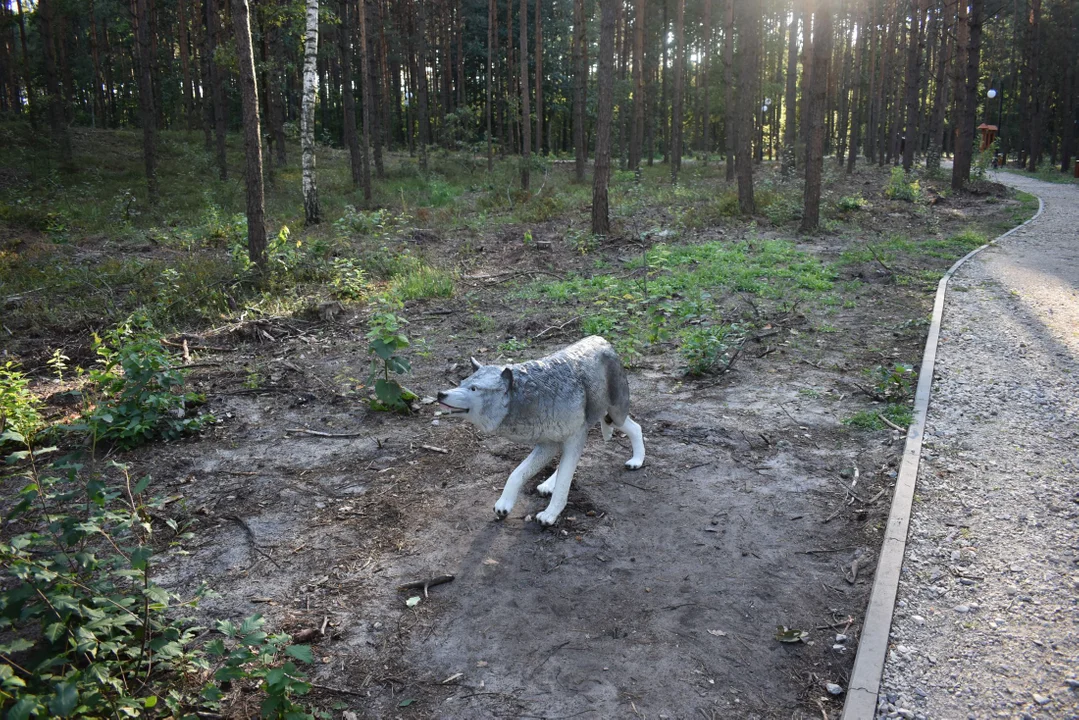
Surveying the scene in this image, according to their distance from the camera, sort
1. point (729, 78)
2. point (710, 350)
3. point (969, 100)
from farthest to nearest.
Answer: point (729, 78) → point (969, 100) → point (710, 350)

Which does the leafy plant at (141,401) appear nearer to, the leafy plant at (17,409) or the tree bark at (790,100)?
the leafy plant at (17,409)

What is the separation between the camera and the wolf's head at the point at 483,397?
4.43 metres

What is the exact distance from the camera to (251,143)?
39.2 ft

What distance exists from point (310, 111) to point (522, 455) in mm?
14628

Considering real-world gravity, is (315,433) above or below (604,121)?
below

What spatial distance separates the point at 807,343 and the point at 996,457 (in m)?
3.38

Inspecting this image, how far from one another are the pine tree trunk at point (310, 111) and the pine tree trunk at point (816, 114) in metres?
11.9

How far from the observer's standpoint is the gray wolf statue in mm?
4539

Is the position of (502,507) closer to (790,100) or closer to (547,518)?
(547,518)

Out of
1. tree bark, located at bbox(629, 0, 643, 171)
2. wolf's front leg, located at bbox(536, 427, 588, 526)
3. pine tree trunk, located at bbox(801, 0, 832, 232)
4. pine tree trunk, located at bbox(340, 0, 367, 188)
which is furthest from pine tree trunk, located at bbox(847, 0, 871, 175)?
wolf's front leg, located at bbox(536, 427, 588, 526)

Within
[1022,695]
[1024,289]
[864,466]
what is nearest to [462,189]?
[1024,289]

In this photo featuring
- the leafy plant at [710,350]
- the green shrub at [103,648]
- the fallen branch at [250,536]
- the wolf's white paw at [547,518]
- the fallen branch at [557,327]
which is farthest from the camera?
the fallen branch at [557,327]

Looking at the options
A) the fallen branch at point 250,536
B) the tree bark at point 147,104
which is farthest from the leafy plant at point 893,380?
the tree bark at point 147,104

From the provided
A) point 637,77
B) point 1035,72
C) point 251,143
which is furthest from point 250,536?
point 1035,72
